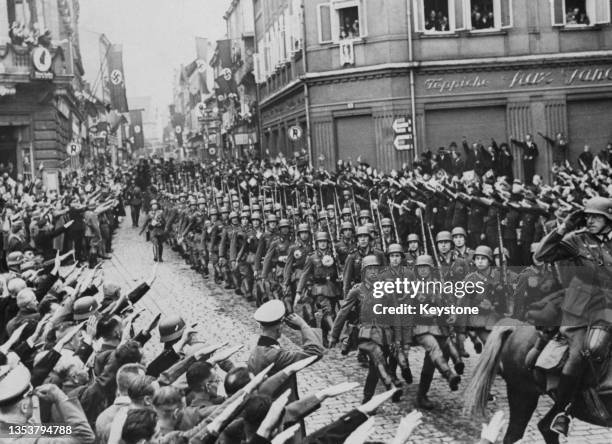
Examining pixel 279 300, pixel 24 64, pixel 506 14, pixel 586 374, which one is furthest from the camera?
pixel 24 64

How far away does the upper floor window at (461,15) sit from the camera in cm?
2795

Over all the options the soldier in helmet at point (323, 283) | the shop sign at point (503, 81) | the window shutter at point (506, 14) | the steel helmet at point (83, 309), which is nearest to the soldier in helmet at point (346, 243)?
the soldier in helmet at point (323, 283)

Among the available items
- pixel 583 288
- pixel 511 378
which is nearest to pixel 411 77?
pixel 511 378

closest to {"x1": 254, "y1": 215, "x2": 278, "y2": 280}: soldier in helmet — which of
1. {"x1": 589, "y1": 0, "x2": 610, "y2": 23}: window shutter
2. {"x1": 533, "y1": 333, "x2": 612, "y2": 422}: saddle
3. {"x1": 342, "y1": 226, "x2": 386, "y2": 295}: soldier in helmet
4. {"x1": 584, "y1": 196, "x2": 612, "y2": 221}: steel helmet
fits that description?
{"x1": 342, "y1": 226, "x2": 386, "y2": 295}: soldier in helmet

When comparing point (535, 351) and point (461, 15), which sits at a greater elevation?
point (461, 15)

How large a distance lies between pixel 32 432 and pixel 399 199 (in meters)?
15.5

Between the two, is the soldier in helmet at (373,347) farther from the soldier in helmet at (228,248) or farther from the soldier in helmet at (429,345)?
the soldier in helmet at (228,248)

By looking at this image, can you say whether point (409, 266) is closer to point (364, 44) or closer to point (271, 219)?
point (271, 219)

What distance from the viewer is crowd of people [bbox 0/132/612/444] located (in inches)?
219

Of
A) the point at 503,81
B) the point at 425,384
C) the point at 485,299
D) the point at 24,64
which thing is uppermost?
the point at 24,64

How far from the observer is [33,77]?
94.5ft

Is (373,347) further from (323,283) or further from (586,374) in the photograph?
(323,283)

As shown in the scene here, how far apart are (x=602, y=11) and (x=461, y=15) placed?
15.8 feet

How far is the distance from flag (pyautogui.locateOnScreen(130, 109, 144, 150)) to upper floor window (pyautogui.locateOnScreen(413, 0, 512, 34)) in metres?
14.7
